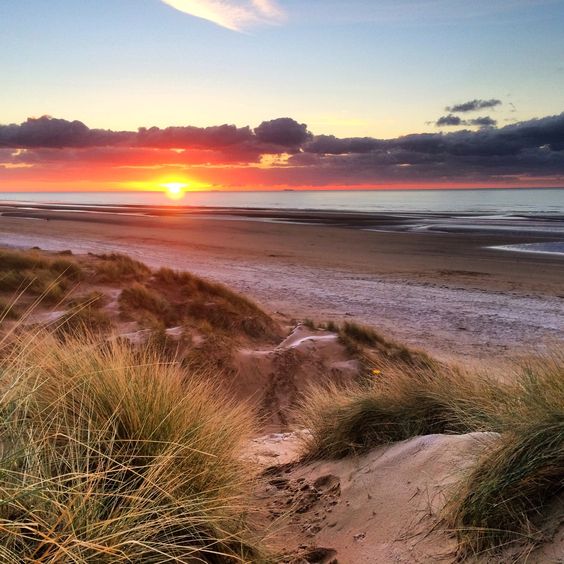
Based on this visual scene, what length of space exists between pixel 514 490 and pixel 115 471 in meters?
2.01

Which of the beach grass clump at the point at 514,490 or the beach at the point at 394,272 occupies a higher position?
the beach grass clump at the point at 514,490

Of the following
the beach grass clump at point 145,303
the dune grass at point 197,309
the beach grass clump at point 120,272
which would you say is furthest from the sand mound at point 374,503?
the beach grass clump at point 120,272

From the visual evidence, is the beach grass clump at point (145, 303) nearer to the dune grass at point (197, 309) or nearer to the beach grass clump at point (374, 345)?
the dune grass at point (197, 309)

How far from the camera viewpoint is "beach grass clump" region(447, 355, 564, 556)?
254cm

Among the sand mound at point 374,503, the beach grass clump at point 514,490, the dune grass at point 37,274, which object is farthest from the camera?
the dune grass at point 37,274

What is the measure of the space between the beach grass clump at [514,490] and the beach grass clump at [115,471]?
111cm

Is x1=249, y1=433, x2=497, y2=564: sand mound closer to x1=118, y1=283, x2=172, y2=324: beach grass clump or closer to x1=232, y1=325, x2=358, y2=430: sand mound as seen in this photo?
x1=232, y1=325, x2=358, y2=430: sand mound

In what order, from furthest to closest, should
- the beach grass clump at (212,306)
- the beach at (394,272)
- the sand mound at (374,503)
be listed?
the beach at (394,272) → the beach grass clump at (212,306) → the sand mound at (374,503)

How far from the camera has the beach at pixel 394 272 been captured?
40.1ft

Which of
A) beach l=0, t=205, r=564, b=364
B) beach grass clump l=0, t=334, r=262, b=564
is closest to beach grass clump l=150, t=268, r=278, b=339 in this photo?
beach l=0, t=205, r=564, b=364

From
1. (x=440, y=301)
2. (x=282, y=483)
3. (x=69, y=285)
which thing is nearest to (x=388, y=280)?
(x=440, y=301)

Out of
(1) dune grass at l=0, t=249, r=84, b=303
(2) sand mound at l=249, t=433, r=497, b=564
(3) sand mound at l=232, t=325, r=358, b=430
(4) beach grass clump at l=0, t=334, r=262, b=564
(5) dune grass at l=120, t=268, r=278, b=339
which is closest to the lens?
(4) beach grass clump at l=0, t=334, r=262, b=564

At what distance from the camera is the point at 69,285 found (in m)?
11.7

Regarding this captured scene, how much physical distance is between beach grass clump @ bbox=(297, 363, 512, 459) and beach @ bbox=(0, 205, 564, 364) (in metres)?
5.78
